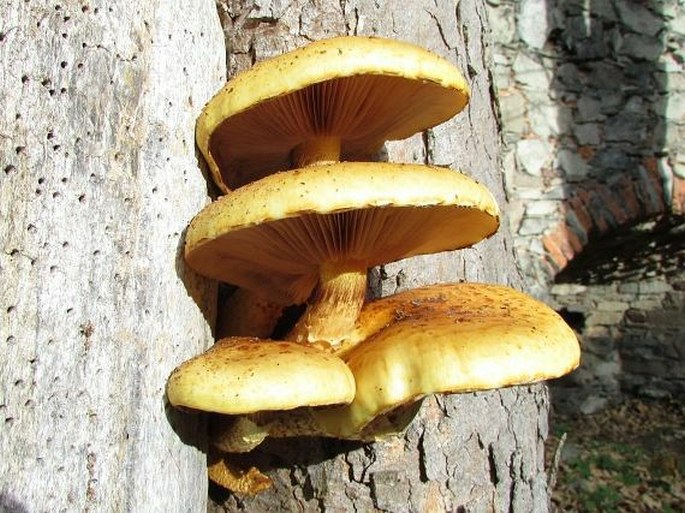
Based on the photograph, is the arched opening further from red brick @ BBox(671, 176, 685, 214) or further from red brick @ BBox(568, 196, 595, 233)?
red brick @ BBox(568, 196, 595, 233)

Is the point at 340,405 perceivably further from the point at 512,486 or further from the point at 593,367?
the point at 593,367

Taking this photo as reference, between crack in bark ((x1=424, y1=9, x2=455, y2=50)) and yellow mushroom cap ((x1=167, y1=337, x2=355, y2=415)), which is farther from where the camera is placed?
crack in bark ((x1=424, y1=9, x2=455, y2=50))

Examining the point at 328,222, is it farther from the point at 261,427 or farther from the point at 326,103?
the point at 261,427

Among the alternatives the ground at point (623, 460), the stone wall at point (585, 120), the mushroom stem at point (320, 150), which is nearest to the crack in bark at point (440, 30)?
the mushroom stem at point (320, 150)

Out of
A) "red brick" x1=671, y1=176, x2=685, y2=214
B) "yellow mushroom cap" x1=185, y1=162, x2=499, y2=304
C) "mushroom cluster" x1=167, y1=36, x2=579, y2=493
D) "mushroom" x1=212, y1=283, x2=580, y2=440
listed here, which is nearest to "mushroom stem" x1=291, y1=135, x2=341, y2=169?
"mushroom cluster" x1=167, y1=36, x2=579, y2=493

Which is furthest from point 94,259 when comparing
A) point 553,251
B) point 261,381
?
point 553,251

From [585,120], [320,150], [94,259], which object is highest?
[585,120]
